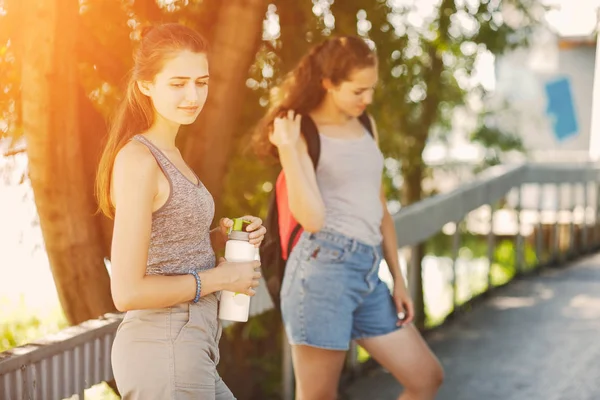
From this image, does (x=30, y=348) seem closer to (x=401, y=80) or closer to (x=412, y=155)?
(x=401, y=80)

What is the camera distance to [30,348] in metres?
2.99

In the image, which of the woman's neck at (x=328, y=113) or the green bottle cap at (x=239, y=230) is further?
the woman's neck at (x=328, y=113)

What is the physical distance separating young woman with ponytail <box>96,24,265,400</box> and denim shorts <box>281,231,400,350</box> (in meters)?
0.97

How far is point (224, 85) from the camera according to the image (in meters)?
4.15

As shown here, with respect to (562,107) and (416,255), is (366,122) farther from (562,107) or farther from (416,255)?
(562,107)

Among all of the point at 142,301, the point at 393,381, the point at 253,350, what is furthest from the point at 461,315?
the point at 142,301

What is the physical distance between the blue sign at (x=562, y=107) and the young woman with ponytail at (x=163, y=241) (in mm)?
21350

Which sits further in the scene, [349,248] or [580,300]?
[580,300]

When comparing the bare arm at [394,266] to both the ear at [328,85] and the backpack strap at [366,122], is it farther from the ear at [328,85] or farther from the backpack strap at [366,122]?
the ear at [328,85]

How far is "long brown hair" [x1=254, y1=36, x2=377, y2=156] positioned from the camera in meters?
3.55

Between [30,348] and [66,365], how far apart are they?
184mm

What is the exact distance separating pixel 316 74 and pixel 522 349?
3354mm

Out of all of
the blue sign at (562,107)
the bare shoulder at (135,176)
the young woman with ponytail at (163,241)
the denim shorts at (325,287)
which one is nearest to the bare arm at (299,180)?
the denim shorts at (325,287)

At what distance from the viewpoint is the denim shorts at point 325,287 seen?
136 inches
